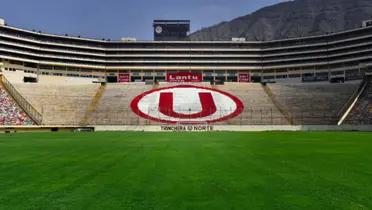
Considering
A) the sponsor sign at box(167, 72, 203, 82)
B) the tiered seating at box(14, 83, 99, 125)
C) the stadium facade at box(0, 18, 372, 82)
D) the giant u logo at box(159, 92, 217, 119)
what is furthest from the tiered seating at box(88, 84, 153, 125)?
the stadium facade at box(0, 18, 372, 82)

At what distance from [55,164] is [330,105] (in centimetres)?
7833

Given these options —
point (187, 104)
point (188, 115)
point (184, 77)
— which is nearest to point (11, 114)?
point (188, 115)

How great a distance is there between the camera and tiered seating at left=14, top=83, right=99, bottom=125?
8169 cm

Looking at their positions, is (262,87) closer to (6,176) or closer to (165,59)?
(165,59)

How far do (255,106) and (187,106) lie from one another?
43.9 feet

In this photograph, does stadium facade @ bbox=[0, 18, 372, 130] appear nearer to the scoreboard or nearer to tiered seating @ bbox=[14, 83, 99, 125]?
tiered seating @ bbox=[14, 83, 99, 125]

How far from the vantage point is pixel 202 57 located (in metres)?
154

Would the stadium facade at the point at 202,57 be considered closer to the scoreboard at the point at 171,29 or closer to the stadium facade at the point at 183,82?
the stadium facade at the point at 183,82

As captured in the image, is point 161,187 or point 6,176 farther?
point 6,176

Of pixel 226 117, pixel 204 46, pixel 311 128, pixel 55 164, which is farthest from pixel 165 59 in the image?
pixel 55 164

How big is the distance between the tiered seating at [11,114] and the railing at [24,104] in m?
0.90

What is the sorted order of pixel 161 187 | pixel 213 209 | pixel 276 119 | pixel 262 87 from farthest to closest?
1. pixel 262 87
2. pixel 276 119
3. pixel 161 187
4. pixel 213 209

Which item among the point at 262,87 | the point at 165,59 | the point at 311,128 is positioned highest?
the point at 165,59

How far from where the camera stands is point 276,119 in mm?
84000
